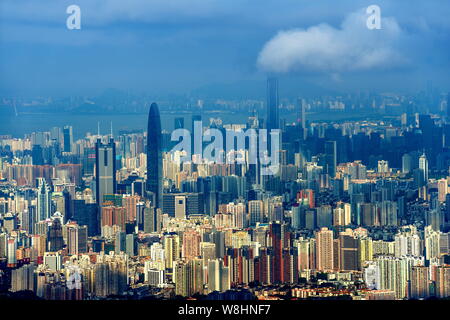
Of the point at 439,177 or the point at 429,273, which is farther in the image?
the point at 439,177

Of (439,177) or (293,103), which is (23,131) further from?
(439,177)

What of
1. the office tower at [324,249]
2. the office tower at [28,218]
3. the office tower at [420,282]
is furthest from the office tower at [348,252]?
the office tower at [28,218]

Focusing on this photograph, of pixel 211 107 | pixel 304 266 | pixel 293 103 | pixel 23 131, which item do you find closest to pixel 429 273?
pixel 304 266

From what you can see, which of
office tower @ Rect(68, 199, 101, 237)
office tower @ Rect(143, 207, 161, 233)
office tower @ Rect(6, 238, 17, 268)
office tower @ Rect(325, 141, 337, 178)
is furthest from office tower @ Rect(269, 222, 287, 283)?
office tower @ Rect(6, 238, 17, 268)

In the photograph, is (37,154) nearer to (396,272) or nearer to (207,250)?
(207,250)

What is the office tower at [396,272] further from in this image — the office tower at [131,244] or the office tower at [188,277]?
the office tower at [131,244]
